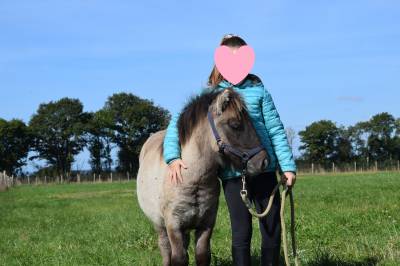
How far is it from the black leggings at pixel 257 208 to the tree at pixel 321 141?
231 ft

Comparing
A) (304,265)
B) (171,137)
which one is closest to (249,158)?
(171,137)

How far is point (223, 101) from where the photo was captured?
4227mm

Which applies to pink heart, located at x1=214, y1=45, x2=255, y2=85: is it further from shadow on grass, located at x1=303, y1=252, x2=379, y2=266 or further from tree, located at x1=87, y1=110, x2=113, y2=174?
tree, located at x1=87, y1=110, x2=113, y2=174

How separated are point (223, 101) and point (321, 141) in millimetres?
73357

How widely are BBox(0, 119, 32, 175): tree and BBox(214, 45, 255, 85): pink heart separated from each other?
6875 cm

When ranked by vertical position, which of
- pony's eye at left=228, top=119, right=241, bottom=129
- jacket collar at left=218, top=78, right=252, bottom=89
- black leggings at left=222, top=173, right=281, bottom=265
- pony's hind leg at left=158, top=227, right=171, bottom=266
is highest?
jacket collar at left=218, top=78, right=252, bottom=89

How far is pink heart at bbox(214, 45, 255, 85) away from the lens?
440cm

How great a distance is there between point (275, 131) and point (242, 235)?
913mm

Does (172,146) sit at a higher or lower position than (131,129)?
lower

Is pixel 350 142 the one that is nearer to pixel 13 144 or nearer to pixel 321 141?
pixel 321 141

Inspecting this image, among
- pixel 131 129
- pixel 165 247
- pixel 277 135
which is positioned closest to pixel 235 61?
pixel 277 135

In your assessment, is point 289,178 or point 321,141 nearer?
point 289,178

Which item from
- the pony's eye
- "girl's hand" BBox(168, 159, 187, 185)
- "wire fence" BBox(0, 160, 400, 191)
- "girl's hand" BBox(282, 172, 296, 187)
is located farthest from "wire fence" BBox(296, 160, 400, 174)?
the pony's eye

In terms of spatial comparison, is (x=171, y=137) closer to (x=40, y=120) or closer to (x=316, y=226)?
(x=316, y=226)
